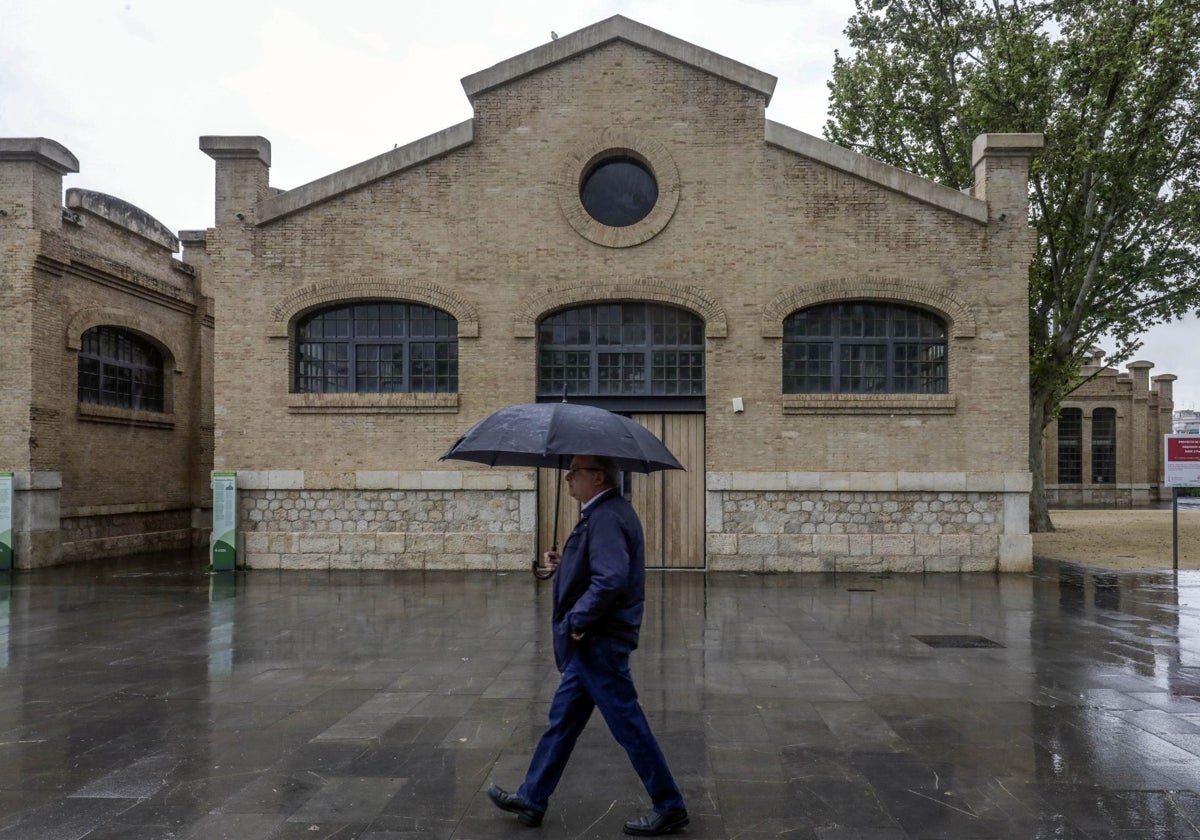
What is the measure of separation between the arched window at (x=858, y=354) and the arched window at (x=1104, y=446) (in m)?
33.8

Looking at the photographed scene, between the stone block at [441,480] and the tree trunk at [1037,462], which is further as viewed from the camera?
the tree trunk at [1037,462]

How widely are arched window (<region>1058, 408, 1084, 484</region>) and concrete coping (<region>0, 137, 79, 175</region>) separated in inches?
1715

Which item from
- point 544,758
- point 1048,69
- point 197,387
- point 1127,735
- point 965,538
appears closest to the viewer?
point 544,758

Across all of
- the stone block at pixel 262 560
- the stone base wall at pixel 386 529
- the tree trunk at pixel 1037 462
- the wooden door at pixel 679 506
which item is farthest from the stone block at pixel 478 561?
the tree trunk at pixel 1037 462

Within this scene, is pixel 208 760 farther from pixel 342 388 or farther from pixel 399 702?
pixel 342 388

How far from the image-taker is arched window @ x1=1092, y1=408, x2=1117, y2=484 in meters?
41.8

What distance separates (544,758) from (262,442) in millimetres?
12023

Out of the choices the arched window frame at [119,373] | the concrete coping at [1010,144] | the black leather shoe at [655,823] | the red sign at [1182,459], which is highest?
the concrete coping at [1010,144]

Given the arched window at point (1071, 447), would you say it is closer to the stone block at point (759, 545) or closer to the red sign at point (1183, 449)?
the red sign at point (1183, 449)

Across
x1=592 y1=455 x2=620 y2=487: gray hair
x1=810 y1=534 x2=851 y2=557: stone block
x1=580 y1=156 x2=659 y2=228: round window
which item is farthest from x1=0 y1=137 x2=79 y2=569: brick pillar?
x1=592 y1=455 x2=620 y2=487: gray hair

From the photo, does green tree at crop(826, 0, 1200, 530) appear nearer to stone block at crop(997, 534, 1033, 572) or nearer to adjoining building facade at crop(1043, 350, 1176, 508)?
stone block at crop(997, 534, 1033, 572)

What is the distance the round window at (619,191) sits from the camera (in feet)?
47.9

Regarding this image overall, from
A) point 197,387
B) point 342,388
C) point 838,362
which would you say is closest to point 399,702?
point 342,388

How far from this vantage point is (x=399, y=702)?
624cm
